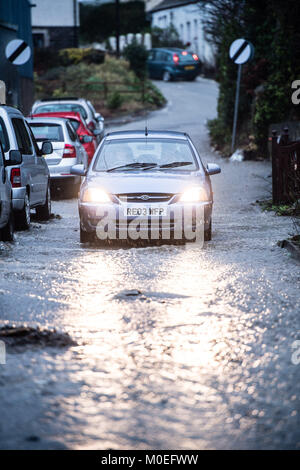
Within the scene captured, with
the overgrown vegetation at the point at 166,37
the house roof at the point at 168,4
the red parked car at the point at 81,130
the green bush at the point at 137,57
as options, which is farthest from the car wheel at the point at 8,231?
the house roof at the point at 168,4

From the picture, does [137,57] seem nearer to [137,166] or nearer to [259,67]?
[259,67]

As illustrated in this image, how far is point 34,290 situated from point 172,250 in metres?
2.97

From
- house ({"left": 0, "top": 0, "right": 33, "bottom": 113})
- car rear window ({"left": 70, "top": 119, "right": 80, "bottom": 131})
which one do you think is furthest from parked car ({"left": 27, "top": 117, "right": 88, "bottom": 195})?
house ({"left": 0, "top": 0, "right": 33, "bottom": 113})

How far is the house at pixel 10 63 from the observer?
30.0 meters

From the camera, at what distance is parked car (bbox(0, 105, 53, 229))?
40.3 ft

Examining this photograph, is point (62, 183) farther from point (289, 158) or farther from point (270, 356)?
point (270, 356)

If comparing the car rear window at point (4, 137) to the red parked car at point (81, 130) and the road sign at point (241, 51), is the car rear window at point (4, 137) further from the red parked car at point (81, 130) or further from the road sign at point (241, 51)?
the road sign at point (241, 51)

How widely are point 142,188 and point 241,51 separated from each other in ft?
43.4

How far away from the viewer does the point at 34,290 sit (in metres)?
7.80

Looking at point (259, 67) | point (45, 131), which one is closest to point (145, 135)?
point (45, 131)

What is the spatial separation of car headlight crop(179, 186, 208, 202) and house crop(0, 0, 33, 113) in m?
15.9

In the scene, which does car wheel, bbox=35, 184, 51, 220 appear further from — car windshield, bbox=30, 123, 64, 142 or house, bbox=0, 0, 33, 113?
house, bbox=0, 0, 33, 113

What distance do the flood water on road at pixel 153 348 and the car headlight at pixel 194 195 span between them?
1.94 ft

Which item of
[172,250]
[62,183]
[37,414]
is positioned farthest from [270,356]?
[62,183]
